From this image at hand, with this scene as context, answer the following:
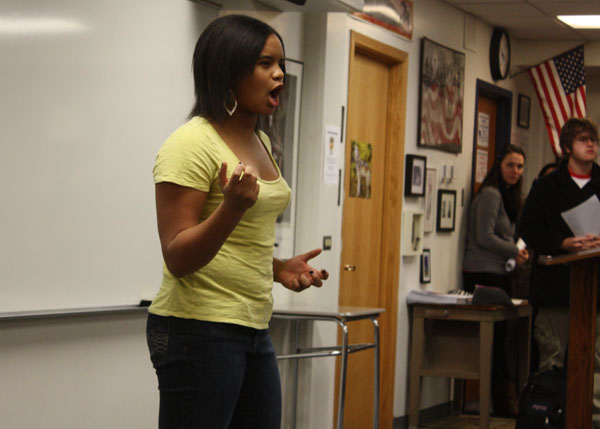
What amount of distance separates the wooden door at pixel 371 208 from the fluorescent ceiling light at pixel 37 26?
2032 millimetres

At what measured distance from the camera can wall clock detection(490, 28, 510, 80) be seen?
6.58 metres

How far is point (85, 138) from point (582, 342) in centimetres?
190

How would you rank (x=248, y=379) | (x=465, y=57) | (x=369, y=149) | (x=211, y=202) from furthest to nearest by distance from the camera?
(x=465, y=57) < (x=369, y=149) < (x=248, y=379) < (x=211, y=202)

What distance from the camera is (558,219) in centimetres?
448

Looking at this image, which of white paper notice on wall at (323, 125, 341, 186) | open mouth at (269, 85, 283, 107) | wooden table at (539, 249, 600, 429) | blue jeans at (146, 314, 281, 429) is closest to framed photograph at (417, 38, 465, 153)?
white paper notice on wall at (323, 125, 341, 186)

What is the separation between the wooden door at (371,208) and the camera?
493 cm

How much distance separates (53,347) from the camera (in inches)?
115

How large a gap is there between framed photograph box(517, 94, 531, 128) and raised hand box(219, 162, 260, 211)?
6006 millimetres

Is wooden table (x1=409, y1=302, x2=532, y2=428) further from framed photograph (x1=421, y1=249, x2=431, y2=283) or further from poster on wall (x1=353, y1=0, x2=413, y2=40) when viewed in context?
poster on wall (x1=353, y1=0, x2=413, y2=40)

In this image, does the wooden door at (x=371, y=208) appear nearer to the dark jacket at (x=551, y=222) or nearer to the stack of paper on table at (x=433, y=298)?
the stack of paper on table at (x=433, y=298)

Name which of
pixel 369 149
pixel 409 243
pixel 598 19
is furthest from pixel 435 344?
pixel 598 19

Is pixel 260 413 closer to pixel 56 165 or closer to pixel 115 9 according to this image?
pixel 56 165

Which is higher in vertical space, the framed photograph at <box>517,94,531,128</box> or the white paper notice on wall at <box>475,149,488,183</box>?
the framed photograph at <box>517,94,531,128</box>

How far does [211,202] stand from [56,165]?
1.35m
